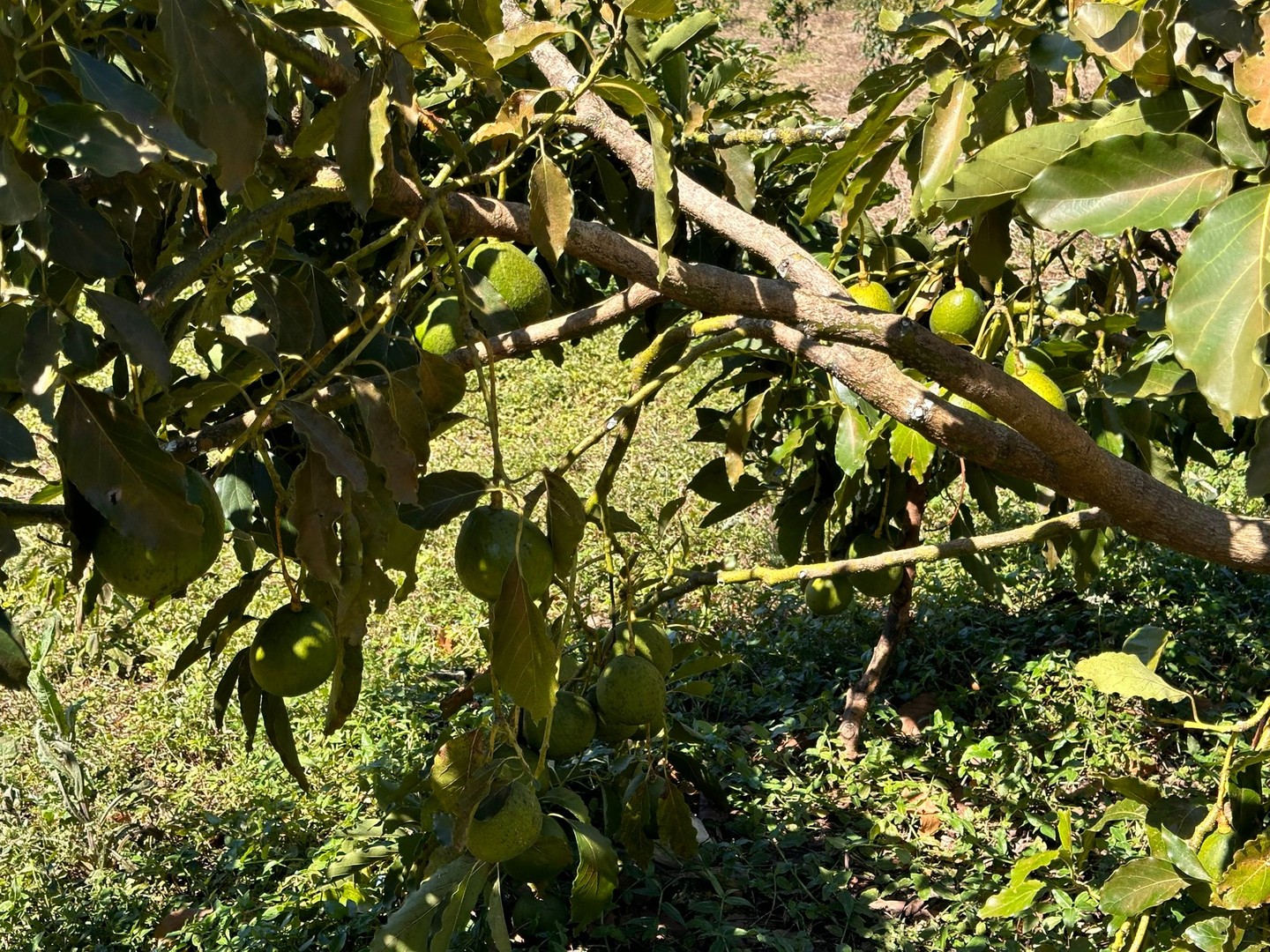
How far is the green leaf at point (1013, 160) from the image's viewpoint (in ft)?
3.07

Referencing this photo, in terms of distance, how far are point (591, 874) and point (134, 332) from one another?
1.12 m

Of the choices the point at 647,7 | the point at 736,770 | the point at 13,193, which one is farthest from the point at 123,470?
the point at 736,770

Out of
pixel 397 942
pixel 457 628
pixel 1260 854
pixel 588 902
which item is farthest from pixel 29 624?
pixel 1260 854

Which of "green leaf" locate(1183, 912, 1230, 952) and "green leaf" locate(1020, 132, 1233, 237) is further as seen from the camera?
"green leaf" locate(1183, 912, 1230, 952)

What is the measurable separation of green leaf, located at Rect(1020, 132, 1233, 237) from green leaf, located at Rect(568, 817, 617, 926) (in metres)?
1.13

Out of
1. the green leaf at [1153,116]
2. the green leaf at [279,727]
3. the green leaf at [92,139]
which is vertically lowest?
the green leaf at [279,727]

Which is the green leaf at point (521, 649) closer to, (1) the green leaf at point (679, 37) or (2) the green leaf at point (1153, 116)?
(2) the green leaf at point (1153, 116)

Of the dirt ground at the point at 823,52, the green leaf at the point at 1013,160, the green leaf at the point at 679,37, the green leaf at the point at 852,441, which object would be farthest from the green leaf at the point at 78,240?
the dirt ground at the point at 823,52

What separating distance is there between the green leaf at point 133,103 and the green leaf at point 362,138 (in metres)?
0.10

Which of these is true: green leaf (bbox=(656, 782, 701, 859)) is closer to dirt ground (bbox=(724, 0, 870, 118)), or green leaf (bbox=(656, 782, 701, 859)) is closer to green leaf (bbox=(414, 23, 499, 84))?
green leaf (bbox=(414, 23, 499, 84))

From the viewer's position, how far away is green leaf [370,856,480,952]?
121 centimetres

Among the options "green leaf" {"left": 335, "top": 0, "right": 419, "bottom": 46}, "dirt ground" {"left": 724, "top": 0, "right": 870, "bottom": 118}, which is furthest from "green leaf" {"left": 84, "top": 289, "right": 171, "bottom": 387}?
"dirt ground" {"left": 724, "top": 0, "right": 870, "bottom": 118}

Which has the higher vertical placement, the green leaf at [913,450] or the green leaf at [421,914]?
the green leaf at [913,450]

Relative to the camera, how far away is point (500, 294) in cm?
129
